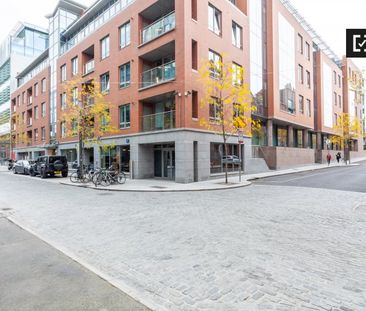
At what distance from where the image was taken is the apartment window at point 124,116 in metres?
23.2

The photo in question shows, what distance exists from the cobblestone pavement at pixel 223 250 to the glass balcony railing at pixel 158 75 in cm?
1236

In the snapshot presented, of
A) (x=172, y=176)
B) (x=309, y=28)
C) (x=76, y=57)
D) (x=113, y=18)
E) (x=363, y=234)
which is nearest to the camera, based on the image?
(x=363, y=234)

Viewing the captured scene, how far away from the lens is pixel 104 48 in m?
26.7

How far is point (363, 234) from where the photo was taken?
6055 millimetres

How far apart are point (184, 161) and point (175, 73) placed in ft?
20.5

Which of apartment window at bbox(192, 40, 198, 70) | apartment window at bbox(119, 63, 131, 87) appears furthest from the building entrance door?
apartment window at bbox(119, 63, 131, 87)

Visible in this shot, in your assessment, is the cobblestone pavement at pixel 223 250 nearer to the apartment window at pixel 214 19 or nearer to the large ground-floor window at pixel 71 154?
the apartment window at pixel 214 19

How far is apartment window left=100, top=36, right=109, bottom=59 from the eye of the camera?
86.0ft

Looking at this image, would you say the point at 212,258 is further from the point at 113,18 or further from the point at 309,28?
the point at 309,28

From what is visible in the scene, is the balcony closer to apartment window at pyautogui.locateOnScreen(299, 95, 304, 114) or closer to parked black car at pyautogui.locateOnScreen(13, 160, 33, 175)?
parked black car at pyautogui.locateOnScreen(13, 160, 33, 175)

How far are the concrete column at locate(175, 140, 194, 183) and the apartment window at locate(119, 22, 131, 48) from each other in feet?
36.7

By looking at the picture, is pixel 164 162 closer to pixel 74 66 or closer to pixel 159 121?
pixel 159 121

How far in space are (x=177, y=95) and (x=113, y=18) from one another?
476 inches

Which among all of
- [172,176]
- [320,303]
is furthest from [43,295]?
[172,176]
